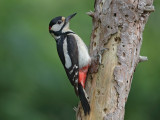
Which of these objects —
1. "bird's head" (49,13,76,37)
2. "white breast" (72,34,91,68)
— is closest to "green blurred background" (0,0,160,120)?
"bird's head" (49,13,76,37)

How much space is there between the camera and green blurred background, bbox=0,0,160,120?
6398 millimetres

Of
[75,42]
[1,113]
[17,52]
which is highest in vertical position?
[75,42]

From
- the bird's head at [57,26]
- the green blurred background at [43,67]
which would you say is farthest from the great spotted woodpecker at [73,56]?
the green blurred background at [43,67]

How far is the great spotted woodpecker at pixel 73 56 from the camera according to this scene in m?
4.91

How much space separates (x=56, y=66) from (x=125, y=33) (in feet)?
5.97

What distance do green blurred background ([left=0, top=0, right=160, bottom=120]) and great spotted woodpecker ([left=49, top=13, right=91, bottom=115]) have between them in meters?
0.87

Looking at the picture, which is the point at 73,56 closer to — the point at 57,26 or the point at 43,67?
the point at 57,26

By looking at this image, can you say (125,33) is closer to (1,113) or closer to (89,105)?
(89,105)

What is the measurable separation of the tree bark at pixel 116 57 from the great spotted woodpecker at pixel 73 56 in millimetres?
Result: 112

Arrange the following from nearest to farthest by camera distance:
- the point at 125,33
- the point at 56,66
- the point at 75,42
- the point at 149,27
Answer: the point at 125,33, the point at 75,42, the point at 56,66, the point at 149,27

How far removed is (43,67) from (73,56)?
1246 millimetres

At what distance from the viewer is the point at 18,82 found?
685cm

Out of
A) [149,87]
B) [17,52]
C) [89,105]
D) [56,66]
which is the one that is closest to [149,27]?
[149,87]

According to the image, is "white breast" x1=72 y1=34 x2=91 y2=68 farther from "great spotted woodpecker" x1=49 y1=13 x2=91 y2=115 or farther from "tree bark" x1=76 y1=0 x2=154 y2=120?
"tree bark" x1=76 y1=0 x2=154 y2=120
